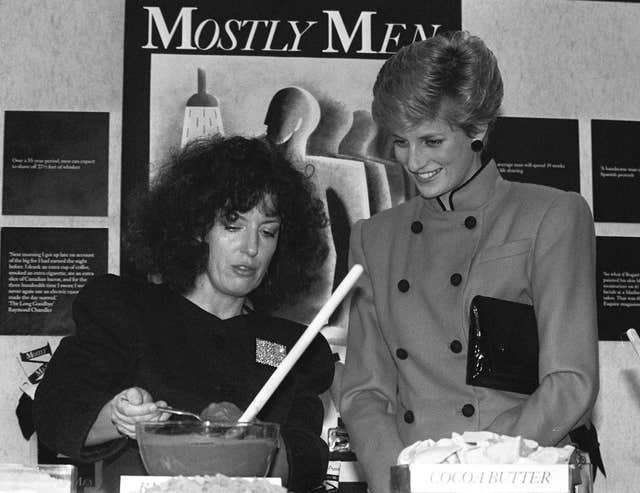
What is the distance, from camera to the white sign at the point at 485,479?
1.11 m

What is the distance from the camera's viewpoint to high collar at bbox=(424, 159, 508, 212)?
2.09 metres

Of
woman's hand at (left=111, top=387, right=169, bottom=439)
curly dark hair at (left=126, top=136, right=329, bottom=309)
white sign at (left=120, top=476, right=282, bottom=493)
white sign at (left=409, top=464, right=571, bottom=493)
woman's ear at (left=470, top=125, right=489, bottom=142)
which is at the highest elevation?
woman's ear at (left=470, top=125, right=489, bottom=142)

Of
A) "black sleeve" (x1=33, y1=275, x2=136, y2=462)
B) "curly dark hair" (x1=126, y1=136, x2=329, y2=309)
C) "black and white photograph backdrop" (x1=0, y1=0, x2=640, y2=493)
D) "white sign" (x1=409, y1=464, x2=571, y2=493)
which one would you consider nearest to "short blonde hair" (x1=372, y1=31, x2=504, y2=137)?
"curly dark hair" (x1=126, y1=136, x2=329, y2=309)

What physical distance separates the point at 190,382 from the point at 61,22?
74.5 inches

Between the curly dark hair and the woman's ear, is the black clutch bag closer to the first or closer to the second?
the woman's ear

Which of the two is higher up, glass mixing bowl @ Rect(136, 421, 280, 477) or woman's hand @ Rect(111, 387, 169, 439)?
woman's hand @ Rect(111, 387, 169, 439)

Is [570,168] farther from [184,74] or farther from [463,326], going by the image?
[463,326]

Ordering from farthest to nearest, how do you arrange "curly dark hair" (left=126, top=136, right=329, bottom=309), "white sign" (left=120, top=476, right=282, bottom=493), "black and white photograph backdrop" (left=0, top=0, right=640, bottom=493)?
"black and white photograph backdrop" (left=0, top=0, right=640, bottom=493) → "curly dark hair" (left=126, top=136, right=329, bottom=309) → "white sign" (left=120, top=476, right=282, bottom=493)

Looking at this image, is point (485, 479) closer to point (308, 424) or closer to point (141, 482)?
point (141, 482)

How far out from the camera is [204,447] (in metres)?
1.25

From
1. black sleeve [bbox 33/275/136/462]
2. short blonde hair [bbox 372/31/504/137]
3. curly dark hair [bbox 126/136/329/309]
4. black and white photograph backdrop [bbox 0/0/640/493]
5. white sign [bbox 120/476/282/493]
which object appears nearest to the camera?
white sign [bbox 120/476/282/493]

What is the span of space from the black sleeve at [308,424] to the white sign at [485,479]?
0.62 metres

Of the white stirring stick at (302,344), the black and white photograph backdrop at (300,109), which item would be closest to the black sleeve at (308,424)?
the white stirring stick at (302,344)

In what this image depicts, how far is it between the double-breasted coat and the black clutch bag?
0.10ft
